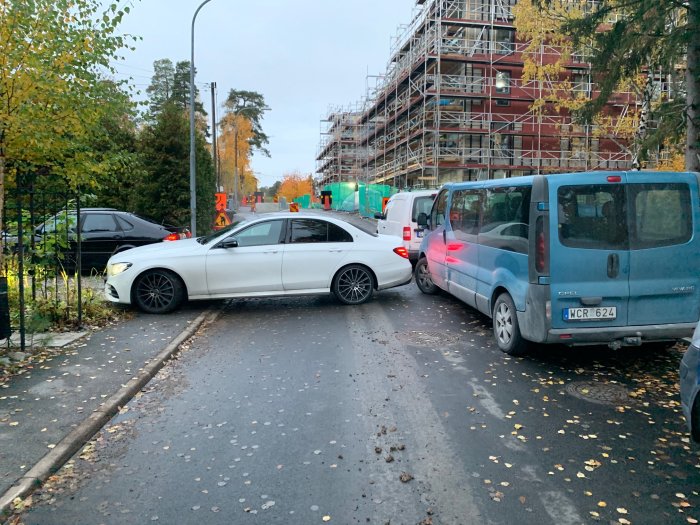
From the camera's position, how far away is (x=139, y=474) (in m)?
3.85

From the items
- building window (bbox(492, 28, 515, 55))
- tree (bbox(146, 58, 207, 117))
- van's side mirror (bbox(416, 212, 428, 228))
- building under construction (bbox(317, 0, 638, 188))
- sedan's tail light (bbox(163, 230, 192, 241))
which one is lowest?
sedan's tail light (bbox(163, 230, 192, 241))

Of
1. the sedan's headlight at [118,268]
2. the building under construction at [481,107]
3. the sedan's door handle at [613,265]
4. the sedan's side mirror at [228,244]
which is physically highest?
the building under construction at [481,107]

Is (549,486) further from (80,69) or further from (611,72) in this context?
(611,72)

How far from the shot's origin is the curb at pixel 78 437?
3.54 m

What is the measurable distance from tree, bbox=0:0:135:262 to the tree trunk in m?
10.2

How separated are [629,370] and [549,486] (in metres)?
3.06

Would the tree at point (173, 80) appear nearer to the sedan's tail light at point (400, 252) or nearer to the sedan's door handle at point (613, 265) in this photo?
the sedan's tail light at point (400, 252)

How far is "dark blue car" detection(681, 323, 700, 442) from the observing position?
379 cm

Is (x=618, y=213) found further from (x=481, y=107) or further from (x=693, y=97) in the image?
(x=481, y=107)

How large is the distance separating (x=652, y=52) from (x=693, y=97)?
8.92 ft

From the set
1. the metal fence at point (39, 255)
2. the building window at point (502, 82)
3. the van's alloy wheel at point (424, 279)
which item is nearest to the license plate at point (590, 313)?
the van's alloy wheel at point (424, 279)

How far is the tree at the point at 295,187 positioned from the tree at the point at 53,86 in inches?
4145

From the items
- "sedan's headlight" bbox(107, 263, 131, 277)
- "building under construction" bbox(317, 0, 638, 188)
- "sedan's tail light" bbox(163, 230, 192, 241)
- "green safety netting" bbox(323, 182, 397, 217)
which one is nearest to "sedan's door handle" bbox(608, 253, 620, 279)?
"sedan's headlight" bbox(107, 263, 131, 277)

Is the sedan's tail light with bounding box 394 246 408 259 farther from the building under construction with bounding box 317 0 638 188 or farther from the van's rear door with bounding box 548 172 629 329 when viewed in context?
the building under construction with bounding box 317 0 638 188
